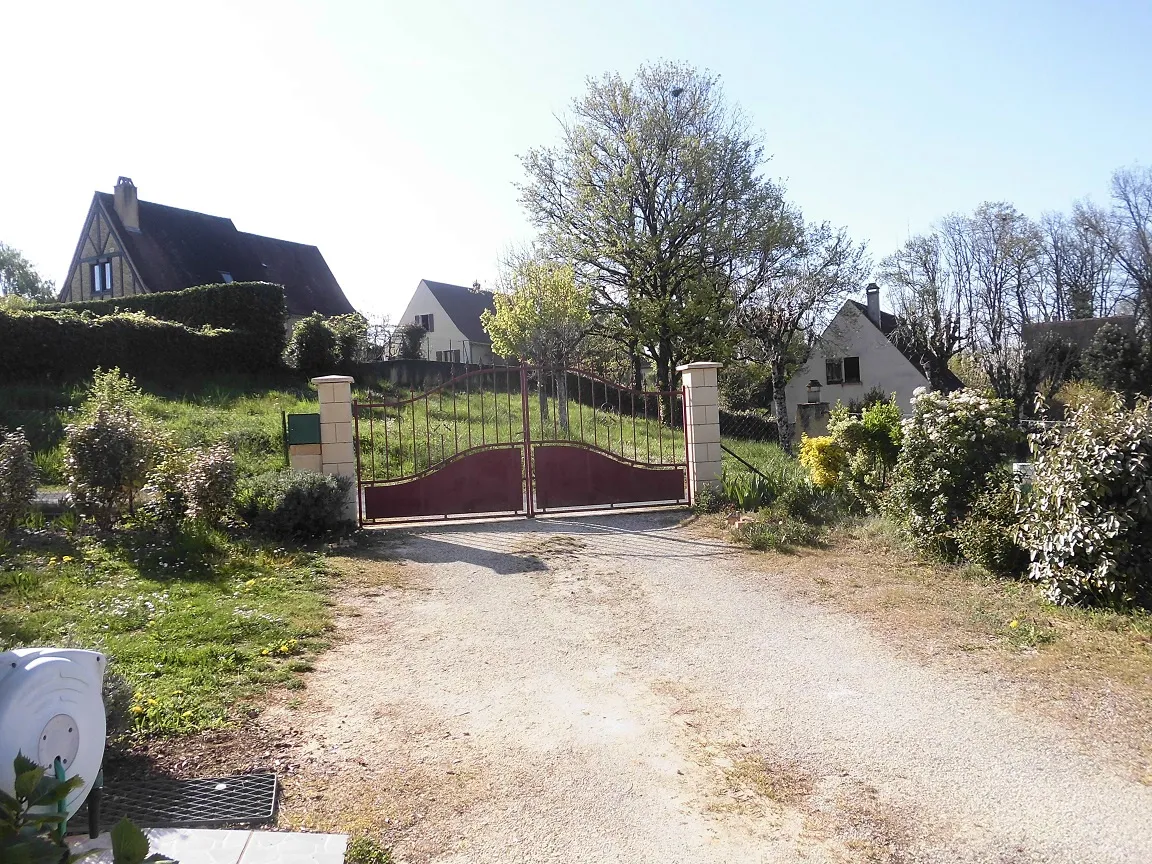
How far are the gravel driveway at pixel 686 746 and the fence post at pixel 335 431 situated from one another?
145 inches

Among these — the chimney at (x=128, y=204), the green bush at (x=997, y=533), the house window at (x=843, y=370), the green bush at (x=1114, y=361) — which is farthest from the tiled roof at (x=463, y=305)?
the green bush at (x=997, y=533)

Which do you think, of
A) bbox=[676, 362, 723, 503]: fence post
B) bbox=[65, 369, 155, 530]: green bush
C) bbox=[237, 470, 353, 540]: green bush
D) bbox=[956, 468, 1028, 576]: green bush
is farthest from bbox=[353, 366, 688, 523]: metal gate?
bbox=[956, 468, 1028, 576]: green bush

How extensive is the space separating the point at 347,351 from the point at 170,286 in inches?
489

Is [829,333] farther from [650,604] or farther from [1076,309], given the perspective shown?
[650,604]

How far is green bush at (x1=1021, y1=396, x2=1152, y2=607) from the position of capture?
6027 mm

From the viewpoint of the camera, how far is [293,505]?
927 cm

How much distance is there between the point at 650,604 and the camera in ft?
23.4

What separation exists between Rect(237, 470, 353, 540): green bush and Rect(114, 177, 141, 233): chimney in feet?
84.7

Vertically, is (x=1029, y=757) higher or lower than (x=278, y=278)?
lower

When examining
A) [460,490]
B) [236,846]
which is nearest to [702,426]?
[460,490]

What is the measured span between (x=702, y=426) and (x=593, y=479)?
1.76 m

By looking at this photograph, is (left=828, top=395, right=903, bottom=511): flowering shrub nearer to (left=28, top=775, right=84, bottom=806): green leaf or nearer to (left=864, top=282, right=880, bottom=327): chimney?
(left=28, top=775, right=84, bottom=806): green leaf

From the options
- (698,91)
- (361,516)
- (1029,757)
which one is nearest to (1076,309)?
(698,91)

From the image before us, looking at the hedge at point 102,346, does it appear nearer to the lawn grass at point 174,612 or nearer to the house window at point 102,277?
the lawn grass at point 174,612
